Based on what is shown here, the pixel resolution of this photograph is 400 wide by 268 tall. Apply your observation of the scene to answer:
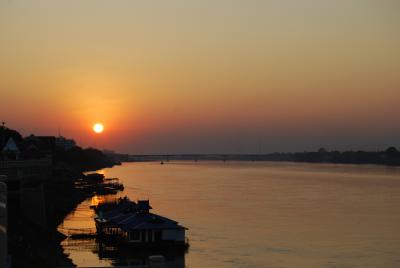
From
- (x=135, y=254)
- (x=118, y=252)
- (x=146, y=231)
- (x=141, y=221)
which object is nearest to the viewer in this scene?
(x=135, y=254)

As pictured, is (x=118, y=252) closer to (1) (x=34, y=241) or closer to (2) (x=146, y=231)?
(2) (x=146, y=231)

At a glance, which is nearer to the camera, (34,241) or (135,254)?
(34,241)

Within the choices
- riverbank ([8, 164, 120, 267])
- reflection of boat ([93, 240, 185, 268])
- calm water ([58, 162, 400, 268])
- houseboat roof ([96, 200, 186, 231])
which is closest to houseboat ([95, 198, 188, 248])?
houseboat roof ([96, 200, 186, 231])

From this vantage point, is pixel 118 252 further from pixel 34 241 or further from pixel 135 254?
pixel 34 241

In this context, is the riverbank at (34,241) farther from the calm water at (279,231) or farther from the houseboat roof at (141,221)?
the houseboat roof at (141,221)

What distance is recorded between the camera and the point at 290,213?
2638 inches

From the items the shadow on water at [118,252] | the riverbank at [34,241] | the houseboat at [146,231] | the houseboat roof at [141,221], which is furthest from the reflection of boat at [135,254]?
the riverbank at [34,241]

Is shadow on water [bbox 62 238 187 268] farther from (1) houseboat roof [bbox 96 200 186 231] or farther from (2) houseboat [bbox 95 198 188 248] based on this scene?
(1) houseboat roof [bbox 96 200 186 231]

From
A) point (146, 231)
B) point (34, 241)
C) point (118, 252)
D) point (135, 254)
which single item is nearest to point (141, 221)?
point (146, 231)

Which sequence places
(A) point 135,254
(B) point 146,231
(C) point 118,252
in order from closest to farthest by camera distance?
1. (A) point 135,254
2. (C) point 118,252
3. (B) point 146,231

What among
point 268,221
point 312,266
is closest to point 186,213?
point 268,221

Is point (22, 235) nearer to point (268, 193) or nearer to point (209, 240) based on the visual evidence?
point (209, 240)

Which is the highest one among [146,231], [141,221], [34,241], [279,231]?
[141,221]

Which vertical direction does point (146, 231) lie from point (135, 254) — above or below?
above
